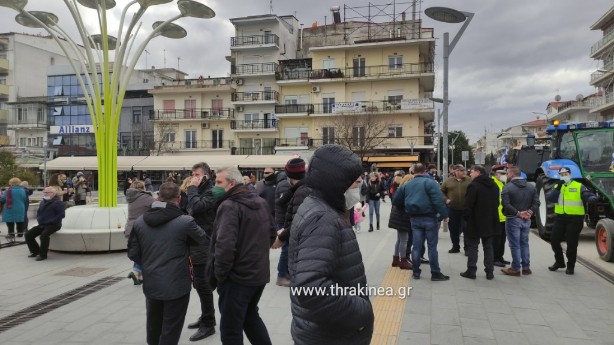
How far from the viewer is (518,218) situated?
6.96m

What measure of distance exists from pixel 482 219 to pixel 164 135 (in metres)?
39.7

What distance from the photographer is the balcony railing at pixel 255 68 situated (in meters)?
42.0

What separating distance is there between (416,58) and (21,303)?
36.7 m

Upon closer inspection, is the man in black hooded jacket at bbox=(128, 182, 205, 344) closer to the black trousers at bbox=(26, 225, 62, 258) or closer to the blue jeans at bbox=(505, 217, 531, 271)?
the blue jeans at bbox=(505, 217, 531, 271)

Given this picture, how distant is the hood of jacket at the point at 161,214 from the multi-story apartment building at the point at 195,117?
130ft

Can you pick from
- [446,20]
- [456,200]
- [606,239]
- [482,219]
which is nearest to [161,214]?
[482,219]

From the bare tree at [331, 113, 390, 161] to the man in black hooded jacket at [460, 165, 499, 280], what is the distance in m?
26.4

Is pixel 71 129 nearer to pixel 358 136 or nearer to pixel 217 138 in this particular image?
pixel 217 138

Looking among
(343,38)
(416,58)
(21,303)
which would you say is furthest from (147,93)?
(21,303)

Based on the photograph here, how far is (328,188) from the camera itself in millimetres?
2109

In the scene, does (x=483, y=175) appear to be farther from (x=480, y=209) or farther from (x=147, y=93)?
(x=147, y=93)

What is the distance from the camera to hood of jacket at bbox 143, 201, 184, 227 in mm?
3568

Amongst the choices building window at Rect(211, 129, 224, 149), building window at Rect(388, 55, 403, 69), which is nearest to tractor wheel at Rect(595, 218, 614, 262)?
building window at Rect(388, 55, 403, 69)

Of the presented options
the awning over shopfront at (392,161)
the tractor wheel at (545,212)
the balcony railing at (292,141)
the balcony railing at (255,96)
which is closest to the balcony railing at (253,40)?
the balcony railing at (255,96)
